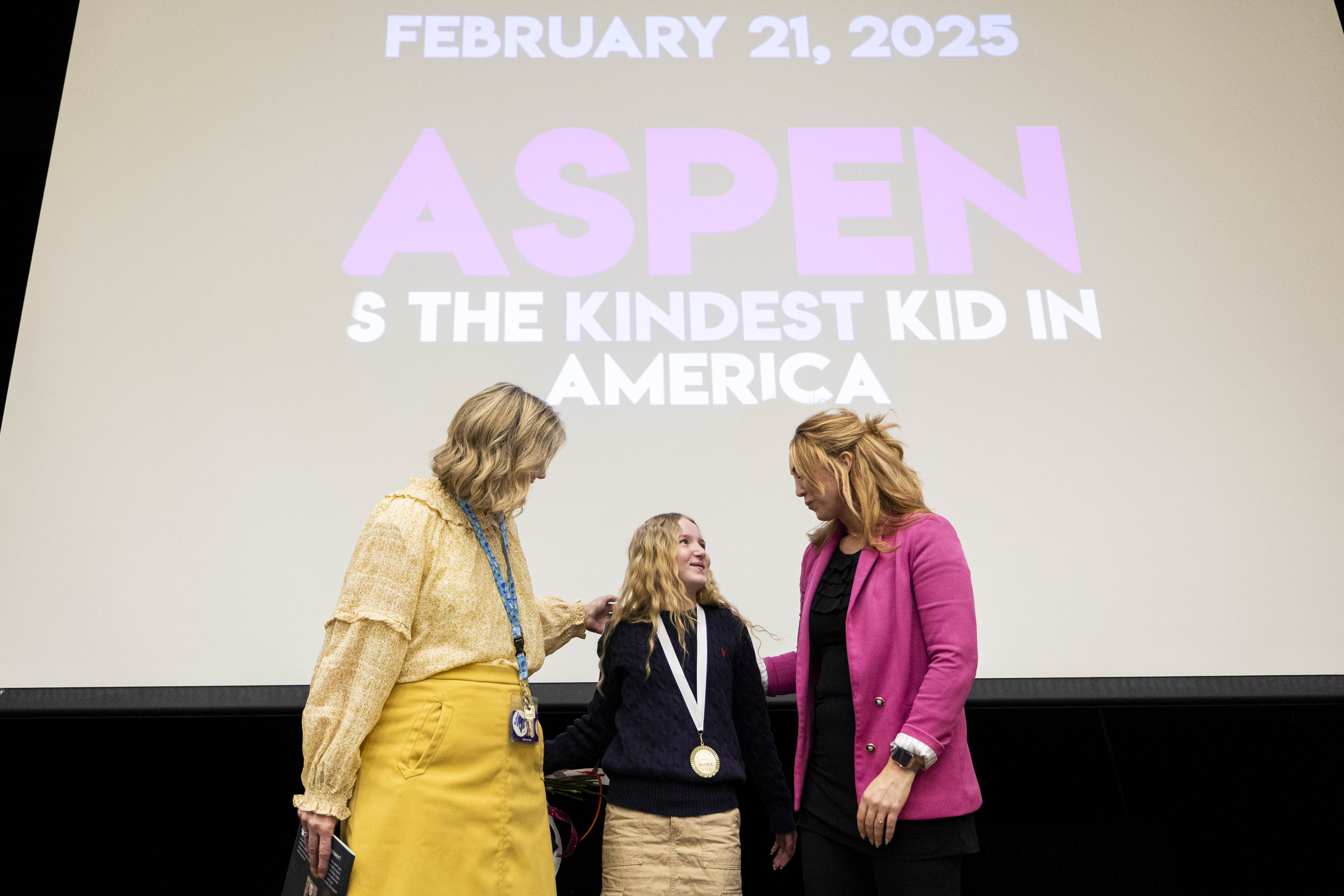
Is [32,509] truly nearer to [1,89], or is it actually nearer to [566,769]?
[566,769]

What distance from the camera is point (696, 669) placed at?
75.8 inches

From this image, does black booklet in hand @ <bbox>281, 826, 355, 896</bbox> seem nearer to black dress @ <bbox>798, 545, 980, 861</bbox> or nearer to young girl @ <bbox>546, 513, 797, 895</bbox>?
young girl @ <bbox>546, 513, 797, 895</bbox>

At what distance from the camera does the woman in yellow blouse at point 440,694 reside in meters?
1.41

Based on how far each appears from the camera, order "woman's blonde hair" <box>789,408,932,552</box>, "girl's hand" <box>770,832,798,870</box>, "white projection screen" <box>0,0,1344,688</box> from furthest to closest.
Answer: "white projection screen" <box>0,0,1344,688</box>, "girl's hand" <box>770,832,798,870</box>, "woman's blonde hair" <box>789,408,932,552</box>

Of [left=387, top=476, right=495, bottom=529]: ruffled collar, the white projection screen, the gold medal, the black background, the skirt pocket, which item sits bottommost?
the black background

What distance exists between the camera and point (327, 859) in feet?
4.61

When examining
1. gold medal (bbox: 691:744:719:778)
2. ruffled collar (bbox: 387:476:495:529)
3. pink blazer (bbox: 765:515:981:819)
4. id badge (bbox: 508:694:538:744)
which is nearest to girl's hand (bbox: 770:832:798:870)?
gold medal (bbox: 691:744:719:778)

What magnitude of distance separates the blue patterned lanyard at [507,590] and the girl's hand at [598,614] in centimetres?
41

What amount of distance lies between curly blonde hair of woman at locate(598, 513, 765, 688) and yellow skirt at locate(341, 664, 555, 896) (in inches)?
18.2

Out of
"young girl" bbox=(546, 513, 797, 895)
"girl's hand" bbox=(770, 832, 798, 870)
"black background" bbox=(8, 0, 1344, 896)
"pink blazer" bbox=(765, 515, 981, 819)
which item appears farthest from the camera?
"black background" bbox=(8, 0, 1344, 896)

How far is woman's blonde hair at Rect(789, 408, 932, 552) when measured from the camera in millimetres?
1673

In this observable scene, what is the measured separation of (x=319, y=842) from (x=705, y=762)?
29.1 inches

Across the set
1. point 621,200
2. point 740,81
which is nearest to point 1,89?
point 621,200

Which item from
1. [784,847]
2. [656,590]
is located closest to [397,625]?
[656,590]
